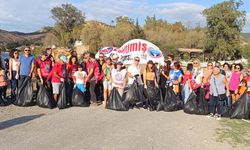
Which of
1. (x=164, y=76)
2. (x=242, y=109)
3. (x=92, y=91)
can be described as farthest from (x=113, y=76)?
(x=242, y=109)

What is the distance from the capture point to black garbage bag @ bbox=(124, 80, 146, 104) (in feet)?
23.3

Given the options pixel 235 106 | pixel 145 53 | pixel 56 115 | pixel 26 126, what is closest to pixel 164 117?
pixel 235 106

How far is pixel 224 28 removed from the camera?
4022 centimetres

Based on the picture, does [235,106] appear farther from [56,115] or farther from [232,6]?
[232,6]

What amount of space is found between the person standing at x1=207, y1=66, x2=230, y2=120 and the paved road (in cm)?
38

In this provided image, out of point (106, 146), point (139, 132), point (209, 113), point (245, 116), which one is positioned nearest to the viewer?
point (106, 146)

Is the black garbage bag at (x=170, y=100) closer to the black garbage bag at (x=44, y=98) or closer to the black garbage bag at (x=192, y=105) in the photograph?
the black garbage bag at (x=192, y=105)

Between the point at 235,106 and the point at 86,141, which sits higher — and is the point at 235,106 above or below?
above

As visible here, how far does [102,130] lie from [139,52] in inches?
233

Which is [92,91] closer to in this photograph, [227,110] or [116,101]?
[116,101]

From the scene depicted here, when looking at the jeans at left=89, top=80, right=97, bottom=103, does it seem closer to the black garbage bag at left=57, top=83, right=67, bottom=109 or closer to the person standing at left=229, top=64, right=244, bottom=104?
the black garbage bag at left=57, top=83, right=67, bottom=109

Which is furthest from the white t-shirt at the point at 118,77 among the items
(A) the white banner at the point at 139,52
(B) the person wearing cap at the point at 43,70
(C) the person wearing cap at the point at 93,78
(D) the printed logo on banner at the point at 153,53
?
(D) the printed logo on banner at the point at 153,53

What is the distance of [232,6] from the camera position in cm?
4081

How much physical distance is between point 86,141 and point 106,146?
1.58 ft
